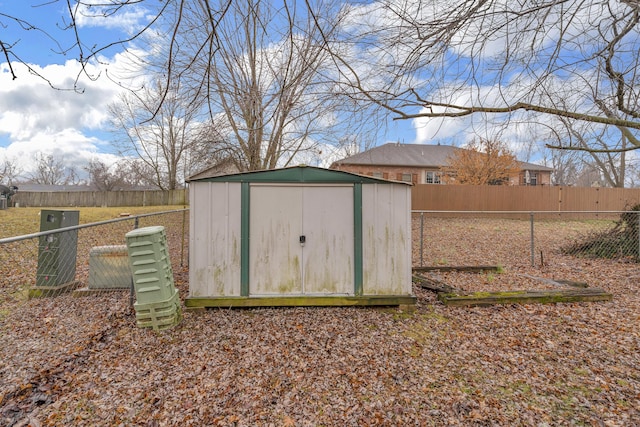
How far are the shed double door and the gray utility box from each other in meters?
2.85

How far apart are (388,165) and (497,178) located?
24.1ft

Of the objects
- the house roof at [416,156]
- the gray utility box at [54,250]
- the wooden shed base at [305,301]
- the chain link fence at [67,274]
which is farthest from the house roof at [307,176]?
the house roof at [416,156]

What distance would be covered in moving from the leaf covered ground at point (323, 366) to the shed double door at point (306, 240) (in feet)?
1.22

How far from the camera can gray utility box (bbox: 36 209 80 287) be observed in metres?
4.30

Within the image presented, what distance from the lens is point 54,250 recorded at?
4316mm


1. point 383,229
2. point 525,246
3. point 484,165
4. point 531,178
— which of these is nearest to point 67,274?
point 383,229

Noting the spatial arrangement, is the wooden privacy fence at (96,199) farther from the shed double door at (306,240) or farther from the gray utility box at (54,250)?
the shed double door at (306,240)

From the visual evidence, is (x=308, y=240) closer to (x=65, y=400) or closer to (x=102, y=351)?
(x=102, y=351)

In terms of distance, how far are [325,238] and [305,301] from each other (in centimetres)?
85

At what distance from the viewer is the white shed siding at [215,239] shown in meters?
3.97

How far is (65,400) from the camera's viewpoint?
2.31 metres

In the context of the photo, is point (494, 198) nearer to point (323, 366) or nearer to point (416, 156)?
point (416, 156)

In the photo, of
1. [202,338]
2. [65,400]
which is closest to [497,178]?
[202,338]

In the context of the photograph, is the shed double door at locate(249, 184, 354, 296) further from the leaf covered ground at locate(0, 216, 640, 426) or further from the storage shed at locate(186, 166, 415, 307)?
the leaf covered ground at locate(0, 216, 640, 426)
